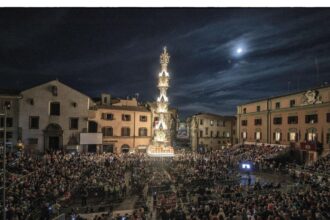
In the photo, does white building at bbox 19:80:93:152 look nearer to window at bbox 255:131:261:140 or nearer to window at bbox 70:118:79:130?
window at bbox 70:118:79:130

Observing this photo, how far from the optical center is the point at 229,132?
127ft

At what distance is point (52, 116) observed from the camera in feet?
74.5

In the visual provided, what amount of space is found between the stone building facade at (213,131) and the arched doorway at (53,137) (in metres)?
20.6

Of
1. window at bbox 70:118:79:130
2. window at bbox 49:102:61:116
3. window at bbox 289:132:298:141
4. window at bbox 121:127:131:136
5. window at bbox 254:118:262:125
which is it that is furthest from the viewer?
window at bbox 254:118:262:125

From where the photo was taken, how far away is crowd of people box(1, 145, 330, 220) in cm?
771

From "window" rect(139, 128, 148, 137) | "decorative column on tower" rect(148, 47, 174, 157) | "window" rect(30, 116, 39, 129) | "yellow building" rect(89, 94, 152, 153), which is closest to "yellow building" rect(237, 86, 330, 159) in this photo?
"decorative column on tower" rect(148, 47, 174, 157)

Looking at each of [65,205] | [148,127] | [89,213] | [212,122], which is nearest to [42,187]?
[65,205]

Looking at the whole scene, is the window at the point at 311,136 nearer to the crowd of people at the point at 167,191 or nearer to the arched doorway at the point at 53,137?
the crowd of people at the point at 167,191

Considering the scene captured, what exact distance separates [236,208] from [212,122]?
30643mm

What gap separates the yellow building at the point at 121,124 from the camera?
25.2m
